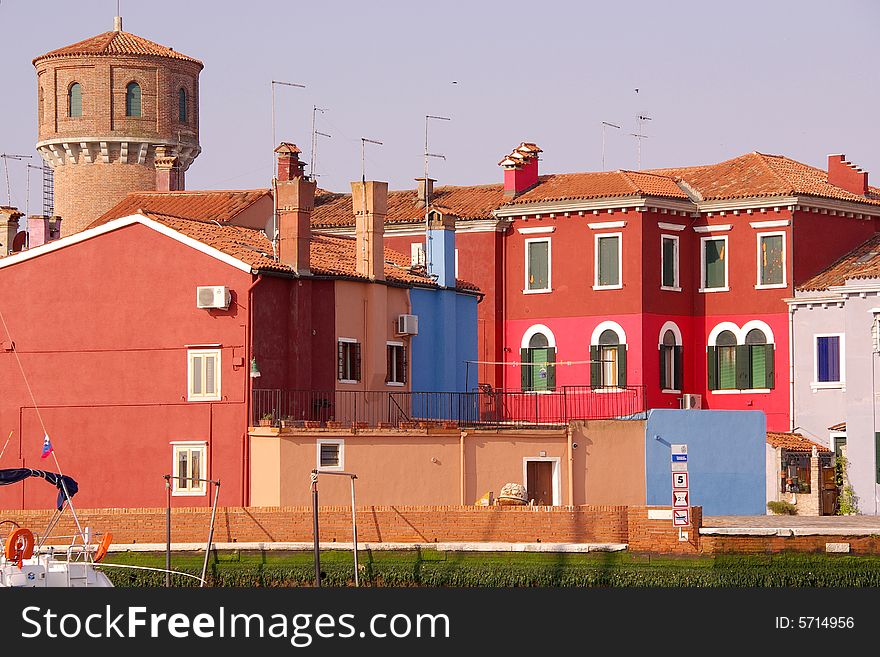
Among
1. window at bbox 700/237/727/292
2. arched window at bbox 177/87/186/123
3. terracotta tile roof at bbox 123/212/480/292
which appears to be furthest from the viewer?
arched window at bbox 177/87/186/123

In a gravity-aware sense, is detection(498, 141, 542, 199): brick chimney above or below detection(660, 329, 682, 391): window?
above

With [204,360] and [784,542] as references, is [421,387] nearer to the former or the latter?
[204,360]

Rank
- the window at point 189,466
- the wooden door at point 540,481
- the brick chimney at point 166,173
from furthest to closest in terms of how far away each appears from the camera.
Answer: the brick chimney at point 166,173 < the wooden door at point 540,481 < the window at point 189,466

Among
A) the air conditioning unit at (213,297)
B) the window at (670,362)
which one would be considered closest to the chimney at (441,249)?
the window at (670,362)

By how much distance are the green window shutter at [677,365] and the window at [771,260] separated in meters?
2.94

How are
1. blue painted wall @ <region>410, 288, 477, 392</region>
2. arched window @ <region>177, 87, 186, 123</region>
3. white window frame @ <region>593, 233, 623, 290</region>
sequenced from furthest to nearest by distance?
arched window @ <region>177, 87, 186, 123</region> < white window frame @ <region>593, 233, 623, 290</region> < blue painted wall @ <region>410, 288, 477, 392</region>

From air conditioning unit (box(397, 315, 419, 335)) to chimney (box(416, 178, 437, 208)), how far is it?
11462 millimetres

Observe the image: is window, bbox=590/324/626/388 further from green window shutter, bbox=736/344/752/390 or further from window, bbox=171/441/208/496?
window, bbox=171/441/208/496

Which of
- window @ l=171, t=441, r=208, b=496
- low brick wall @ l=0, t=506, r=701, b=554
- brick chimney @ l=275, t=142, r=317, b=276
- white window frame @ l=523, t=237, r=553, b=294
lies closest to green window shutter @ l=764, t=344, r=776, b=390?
white window frame @ l=523, t=237, r=553, b=294

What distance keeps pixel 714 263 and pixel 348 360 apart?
47.6 feet

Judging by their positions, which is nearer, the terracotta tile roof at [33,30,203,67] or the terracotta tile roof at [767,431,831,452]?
the terracotta tile roof at [767,431,831,452]

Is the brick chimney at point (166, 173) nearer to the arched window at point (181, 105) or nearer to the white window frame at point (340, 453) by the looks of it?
the arched window at point (181, 105)

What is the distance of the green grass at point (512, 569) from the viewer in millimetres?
41469

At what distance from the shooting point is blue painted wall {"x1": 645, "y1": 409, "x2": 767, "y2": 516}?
51719 millimetres
